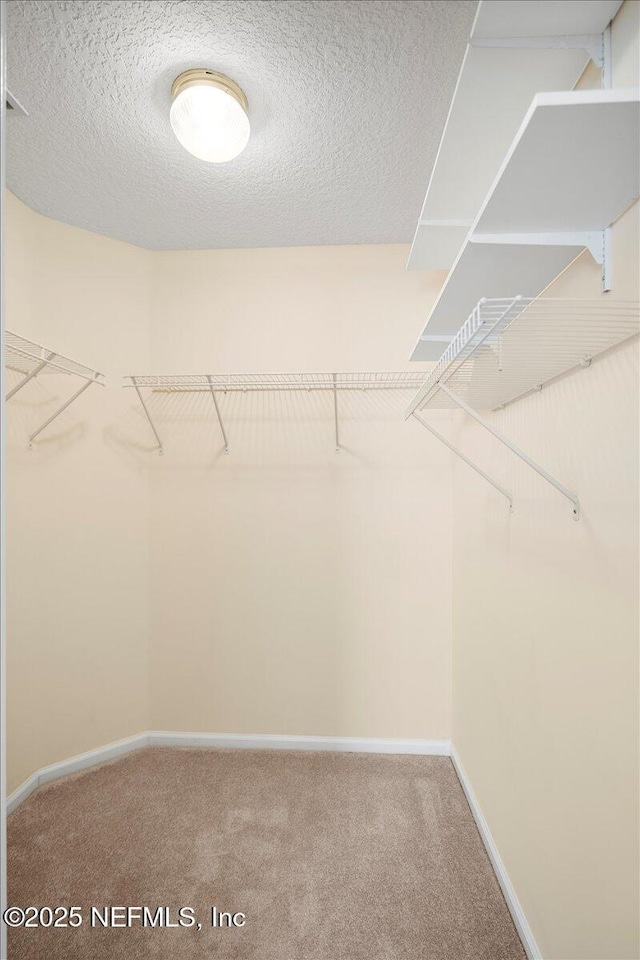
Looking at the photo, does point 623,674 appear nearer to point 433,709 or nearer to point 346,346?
point 433,709

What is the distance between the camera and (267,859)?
6.41 ft

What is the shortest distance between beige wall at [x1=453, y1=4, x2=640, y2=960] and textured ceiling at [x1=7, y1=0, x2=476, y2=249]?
714 millimetres

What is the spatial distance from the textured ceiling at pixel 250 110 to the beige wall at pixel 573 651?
714mm

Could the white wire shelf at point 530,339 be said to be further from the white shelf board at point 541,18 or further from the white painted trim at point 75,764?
the white painted trim at point 75,764

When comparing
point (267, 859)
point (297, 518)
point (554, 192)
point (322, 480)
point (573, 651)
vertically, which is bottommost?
point (267, 859)

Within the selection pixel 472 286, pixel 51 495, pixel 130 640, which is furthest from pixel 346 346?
pixel 130 640

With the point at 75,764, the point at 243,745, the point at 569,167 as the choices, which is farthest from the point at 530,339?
the point at 75,764

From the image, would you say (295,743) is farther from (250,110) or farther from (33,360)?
(250,110)

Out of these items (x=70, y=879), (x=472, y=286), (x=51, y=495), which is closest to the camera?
(x=472, y=286)

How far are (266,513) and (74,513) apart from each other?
37.5 inches

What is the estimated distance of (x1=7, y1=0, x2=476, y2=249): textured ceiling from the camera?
1461 millimetres

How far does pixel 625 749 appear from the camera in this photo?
1.08 m

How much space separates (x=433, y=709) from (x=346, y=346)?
1978mm

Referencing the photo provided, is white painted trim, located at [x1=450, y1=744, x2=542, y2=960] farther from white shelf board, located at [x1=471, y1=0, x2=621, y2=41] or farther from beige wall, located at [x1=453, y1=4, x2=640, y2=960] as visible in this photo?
white shelf board, located at [x1=471, y1=0, x2=621, y2=41]
